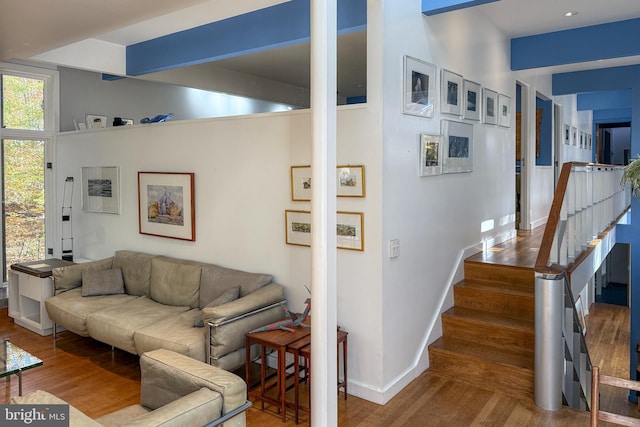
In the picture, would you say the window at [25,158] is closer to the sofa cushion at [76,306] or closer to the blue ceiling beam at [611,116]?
the sofa cushion at [76,306]

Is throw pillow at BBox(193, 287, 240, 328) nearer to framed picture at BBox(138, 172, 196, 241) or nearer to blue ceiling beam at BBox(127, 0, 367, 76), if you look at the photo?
framed picture at BBox(138, 172, 196, 241)

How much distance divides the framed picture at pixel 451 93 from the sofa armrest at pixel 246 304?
7.13 feet

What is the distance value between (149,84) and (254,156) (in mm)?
3924

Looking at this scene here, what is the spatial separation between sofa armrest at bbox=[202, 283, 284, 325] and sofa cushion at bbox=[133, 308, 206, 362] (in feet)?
0.63

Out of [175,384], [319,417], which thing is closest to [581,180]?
[319,417]

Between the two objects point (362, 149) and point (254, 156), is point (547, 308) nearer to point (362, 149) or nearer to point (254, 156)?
point (362, 149)

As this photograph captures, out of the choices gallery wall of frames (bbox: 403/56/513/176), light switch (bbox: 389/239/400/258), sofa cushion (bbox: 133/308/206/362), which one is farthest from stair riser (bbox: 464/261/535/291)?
sofa cushion (bbox: 133/308/206/362)

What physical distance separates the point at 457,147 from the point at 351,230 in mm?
1604

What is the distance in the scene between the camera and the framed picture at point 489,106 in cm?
520

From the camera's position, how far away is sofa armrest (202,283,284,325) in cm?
354

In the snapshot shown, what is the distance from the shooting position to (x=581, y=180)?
4.58m

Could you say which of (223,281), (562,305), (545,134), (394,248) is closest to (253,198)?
(223,281)

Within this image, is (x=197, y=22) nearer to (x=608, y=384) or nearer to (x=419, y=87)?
(x=419, y=87)

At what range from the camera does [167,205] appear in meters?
5.03
